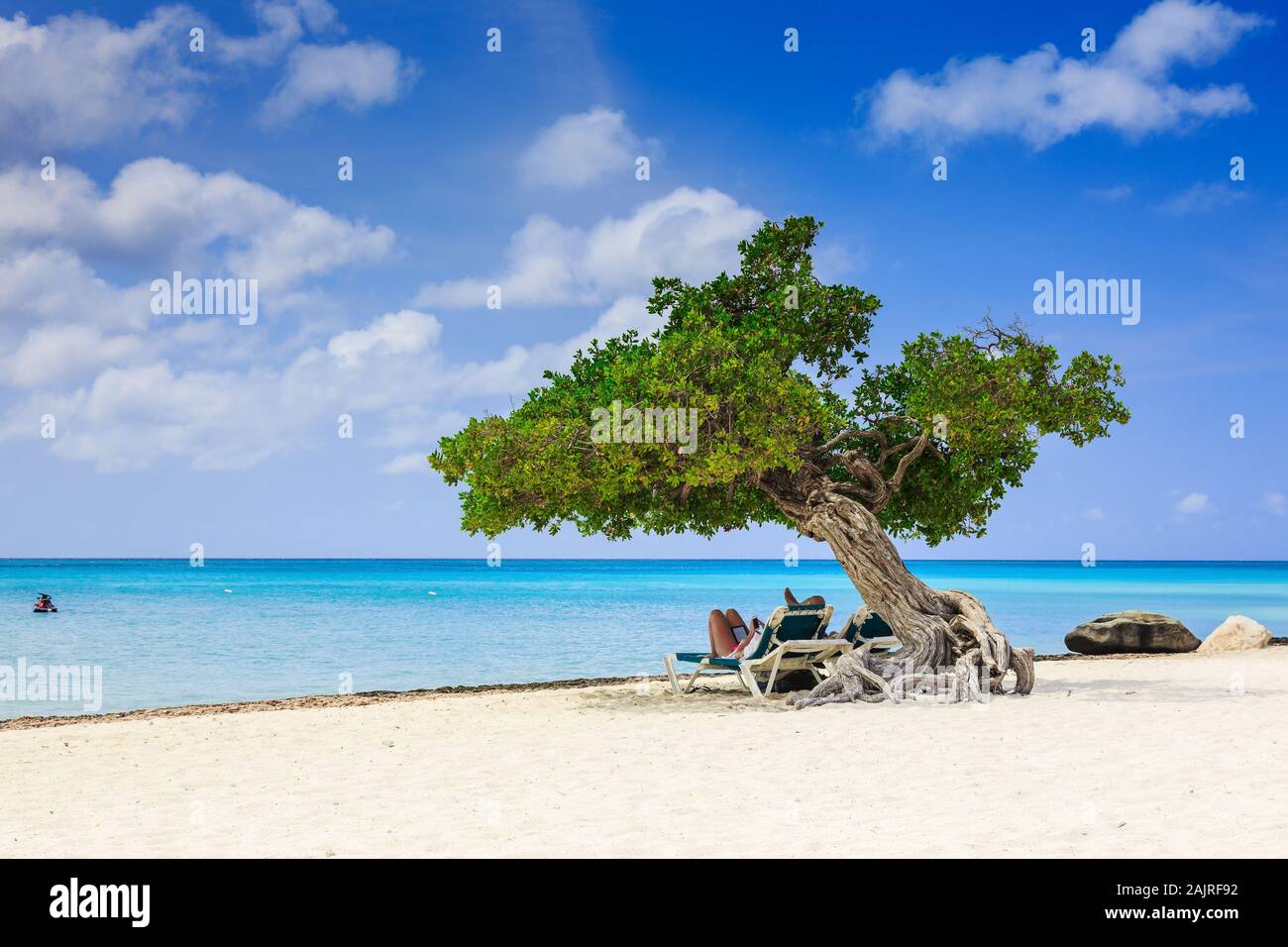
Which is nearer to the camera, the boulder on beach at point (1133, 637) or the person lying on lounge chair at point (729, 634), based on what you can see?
the person lying on lounge chair at point (729, 634)

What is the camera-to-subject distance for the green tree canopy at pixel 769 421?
42.0ft

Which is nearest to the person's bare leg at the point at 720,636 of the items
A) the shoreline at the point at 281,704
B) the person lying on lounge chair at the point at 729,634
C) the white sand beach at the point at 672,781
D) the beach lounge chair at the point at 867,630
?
the person lying on lounge chair at the point at 729,634

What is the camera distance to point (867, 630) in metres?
15.3

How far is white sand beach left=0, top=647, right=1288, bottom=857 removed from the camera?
256 inches

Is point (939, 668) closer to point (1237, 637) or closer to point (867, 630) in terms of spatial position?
point (867, 630)

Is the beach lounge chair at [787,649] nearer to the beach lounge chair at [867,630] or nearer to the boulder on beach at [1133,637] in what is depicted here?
the beach lounge chair at [867,630]

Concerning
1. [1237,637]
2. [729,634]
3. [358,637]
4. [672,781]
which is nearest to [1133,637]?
[1237,637]

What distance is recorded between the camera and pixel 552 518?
48.2 ft

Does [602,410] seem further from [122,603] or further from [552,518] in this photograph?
[122,603]

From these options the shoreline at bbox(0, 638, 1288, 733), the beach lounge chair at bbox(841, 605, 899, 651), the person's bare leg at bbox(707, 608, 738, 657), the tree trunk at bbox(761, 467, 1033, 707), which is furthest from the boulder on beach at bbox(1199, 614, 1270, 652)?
the person's bare leg at bbox(707, 608, 738, 657)

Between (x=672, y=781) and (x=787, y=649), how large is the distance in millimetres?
6022

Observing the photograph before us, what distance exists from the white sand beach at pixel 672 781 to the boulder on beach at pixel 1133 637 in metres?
9.42

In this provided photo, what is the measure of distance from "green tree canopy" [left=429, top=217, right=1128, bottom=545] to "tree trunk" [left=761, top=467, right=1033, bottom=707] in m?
0.38
